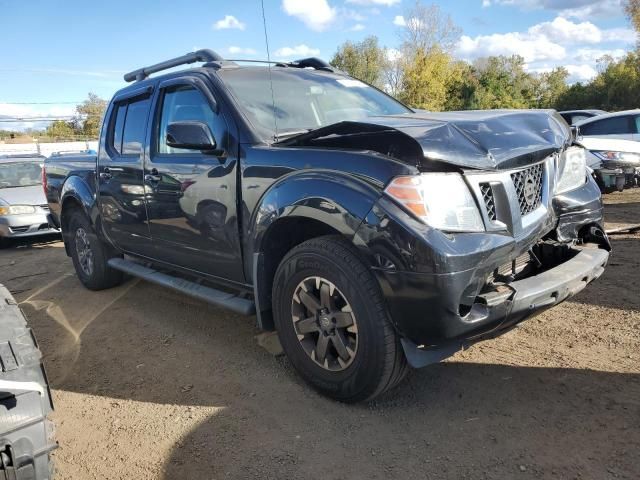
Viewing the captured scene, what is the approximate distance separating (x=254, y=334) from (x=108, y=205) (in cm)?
192

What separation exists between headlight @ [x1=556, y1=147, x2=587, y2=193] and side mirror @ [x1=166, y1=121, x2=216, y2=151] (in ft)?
7.01

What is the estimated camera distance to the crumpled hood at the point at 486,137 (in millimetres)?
2508

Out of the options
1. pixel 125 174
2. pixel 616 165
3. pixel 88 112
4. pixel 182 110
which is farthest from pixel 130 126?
pixel 88 112

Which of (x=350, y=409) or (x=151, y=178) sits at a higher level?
(x=151, y=178)

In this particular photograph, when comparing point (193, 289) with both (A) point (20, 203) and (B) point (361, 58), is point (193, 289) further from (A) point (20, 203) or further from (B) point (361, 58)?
(B) point (361, 58)

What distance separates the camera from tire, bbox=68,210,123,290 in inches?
211

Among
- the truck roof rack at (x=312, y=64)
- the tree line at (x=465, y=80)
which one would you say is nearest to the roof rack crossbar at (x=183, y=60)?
the truck roof rack at (x=312, y=64)

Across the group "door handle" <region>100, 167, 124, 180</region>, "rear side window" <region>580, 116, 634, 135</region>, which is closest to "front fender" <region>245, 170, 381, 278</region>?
"door handle" <region>100, 167, 124, 180</region>

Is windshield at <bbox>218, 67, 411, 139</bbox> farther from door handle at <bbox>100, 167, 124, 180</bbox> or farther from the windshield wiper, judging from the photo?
door handle at <bbox>100, 167, 124, 180</bbox>

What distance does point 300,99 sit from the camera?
12.4 ft

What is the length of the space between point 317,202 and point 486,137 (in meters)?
0.93

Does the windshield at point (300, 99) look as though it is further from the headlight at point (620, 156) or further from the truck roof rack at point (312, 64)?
the headlight at point (620, 156)

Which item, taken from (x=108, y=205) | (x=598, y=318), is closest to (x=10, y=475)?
(x=108, y=205)

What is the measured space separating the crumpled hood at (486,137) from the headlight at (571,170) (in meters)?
0.10
